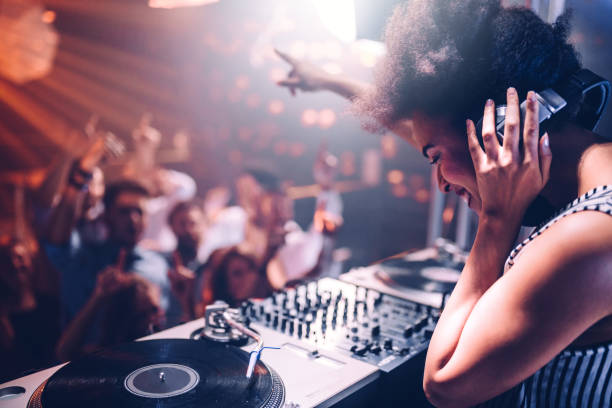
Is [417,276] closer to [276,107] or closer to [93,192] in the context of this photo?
[93,192]

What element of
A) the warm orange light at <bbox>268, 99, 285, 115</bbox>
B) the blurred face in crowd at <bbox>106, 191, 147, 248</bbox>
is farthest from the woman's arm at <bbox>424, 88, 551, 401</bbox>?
the warm orange light at <bbox>268, 99, 285, 115</bbox>

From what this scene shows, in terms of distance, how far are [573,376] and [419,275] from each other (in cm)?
76

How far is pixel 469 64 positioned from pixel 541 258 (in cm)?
37

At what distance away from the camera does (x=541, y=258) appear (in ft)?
2.09

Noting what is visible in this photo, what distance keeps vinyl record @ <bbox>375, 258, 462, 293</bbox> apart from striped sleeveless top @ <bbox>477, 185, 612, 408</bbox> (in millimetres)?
504

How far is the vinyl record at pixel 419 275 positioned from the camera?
4.69 feet

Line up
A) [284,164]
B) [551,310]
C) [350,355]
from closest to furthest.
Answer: [551,310]
[350,355]
[284,164]

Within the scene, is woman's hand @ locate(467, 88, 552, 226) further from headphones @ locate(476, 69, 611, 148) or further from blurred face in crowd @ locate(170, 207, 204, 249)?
blurred face in crowd @ locate(170, 207, 204, 249)

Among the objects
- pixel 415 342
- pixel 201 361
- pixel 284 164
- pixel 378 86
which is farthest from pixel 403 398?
pixel 284 164

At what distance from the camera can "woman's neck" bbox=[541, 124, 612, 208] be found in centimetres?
77

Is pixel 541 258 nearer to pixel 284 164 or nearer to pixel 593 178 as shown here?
pixel 593 178

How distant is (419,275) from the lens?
153 cm

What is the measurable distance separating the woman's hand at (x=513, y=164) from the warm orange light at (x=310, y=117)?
5491 mm

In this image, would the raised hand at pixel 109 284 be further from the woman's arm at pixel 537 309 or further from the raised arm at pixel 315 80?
the woman's arm at pixel 537 309
